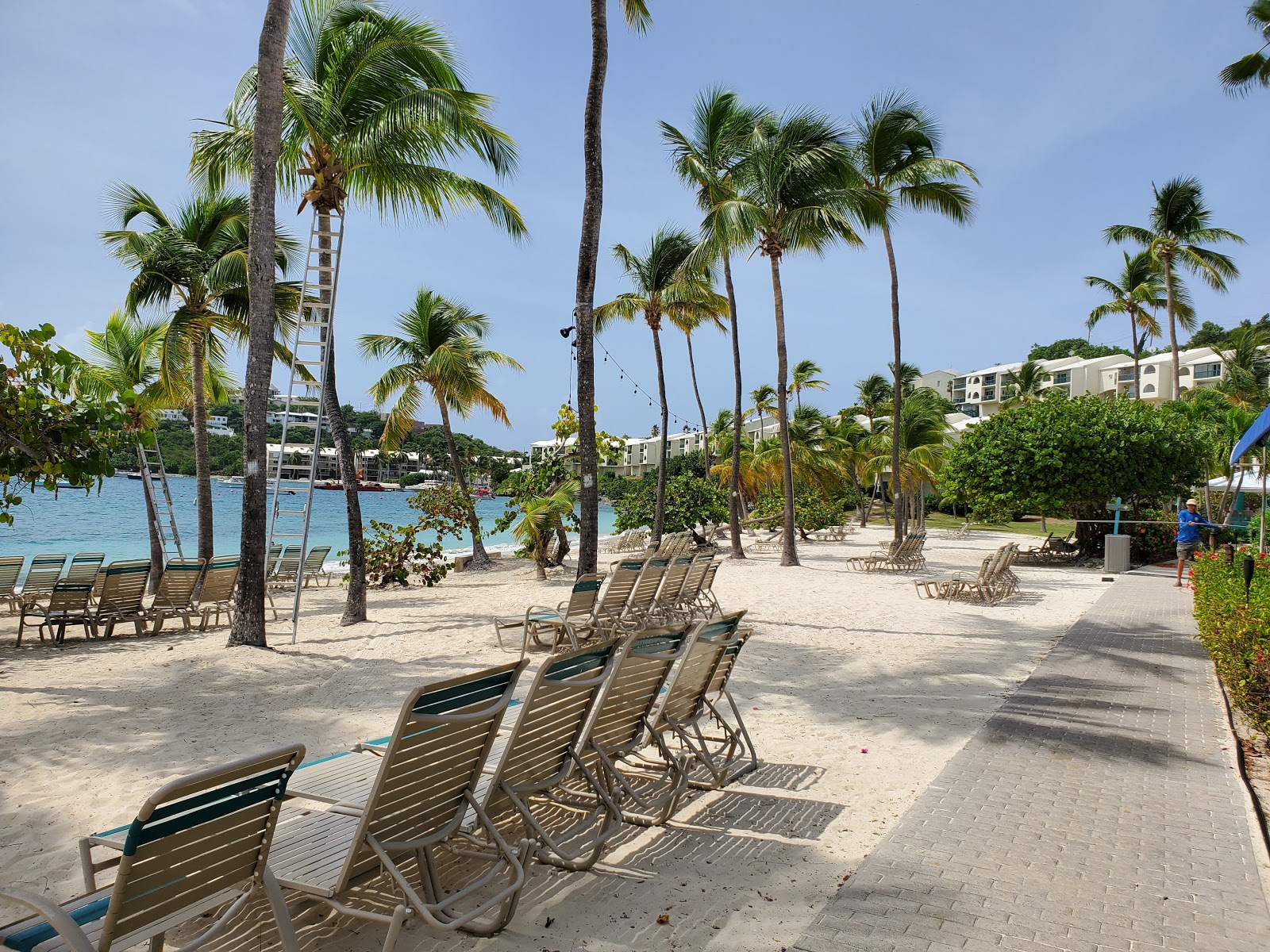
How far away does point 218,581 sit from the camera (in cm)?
1135

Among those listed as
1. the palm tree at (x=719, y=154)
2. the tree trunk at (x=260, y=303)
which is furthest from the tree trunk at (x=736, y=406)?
the tree trunk at (x=260, y=303)

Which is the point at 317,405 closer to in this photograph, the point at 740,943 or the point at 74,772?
the point at 74,772

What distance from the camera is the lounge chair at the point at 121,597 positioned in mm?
10586

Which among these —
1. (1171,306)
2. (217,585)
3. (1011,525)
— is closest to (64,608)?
(217,585)

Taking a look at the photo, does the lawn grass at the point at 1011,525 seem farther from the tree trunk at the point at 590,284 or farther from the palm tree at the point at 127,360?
the palm tree at the point at 127,360

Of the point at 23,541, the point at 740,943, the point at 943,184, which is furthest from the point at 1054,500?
the point at 23,541

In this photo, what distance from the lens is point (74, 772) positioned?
16.8 ft

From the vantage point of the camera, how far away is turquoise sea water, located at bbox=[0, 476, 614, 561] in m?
40.3

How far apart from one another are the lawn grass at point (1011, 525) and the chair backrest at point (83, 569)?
1388 inches

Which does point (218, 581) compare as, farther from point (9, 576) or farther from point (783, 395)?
point (783, 395)

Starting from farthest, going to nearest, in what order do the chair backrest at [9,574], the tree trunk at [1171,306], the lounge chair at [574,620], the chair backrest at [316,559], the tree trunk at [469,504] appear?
the tree trunk at [1171,306] → the tree trunk at [469,504] → the chair backrest at [316,559] → the chair backrest at [9,574] → the lounge chair at [574,620]

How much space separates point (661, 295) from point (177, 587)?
54.7 feet

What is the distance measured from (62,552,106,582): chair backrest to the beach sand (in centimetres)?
95

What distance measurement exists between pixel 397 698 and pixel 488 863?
3.75 metres
